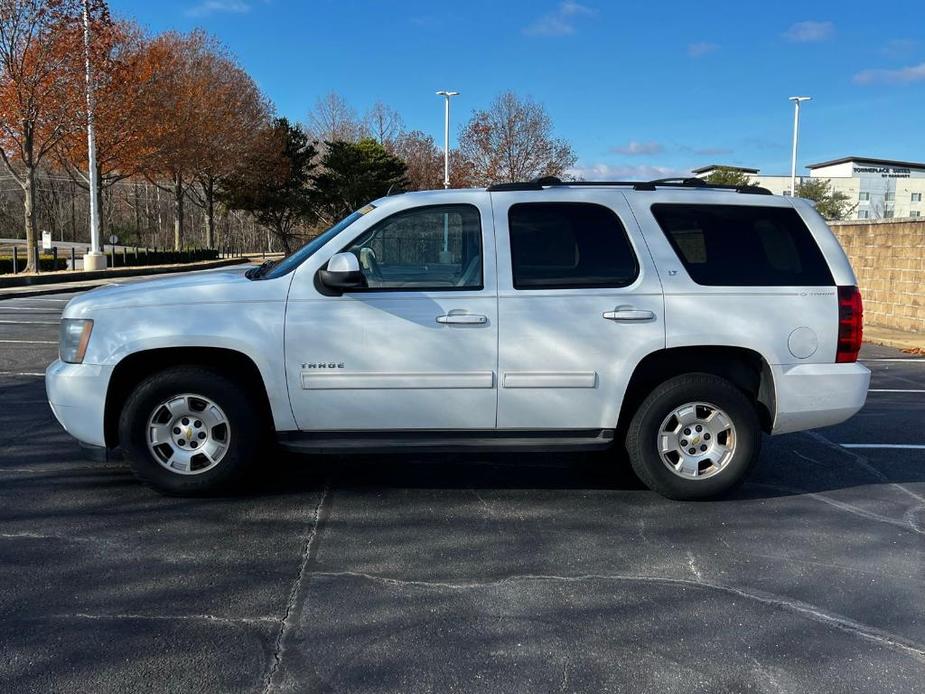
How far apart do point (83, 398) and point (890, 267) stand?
14.7 m

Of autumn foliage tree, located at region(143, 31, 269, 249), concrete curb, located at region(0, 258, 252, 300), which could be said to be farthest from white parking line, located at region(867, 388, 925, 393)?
autumn foliage tree, located at region(143, 31, 269, 249)

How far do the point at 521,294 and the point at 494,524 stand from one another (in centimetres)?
139

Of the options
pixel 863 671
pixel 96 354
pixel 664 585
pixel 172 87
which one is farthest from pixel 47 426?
pixel 172 87

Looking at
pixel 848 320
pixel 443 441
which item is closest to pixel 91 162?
pixel 443 441

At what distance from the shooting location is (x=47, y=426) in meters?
6.39

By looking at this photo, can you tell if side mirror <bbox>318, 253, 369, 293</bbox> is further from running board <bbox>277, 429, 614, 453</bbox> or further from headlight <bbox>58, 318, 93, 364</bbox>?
headlight <bbox>58, 318, 93, 364</bbox>

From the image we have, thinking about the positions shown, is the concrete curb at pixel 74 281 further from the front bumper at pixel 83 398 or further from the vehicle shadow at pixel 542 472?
the vehicle shadow at pixel 542 472

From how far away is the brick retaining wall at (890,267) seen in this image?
13.9 m

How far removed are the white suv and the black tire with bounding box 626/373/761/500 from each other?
14 mm

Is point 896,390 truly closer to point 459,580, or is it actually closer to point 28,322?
point 459,580

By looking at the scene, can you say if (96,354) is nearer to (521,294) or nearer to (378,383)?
(378,383)

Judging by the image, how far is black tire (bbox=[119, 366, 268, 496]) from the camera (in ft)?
14.9

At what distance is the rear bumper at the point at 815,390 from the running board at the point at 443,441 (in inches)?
43.8

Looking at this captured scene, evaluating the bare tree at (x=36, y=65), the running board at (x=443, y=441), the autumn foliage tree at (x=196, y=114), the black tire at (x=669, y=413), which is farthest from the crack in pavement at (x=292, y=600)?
the autumn foliage tree at (x=196, y=114)
